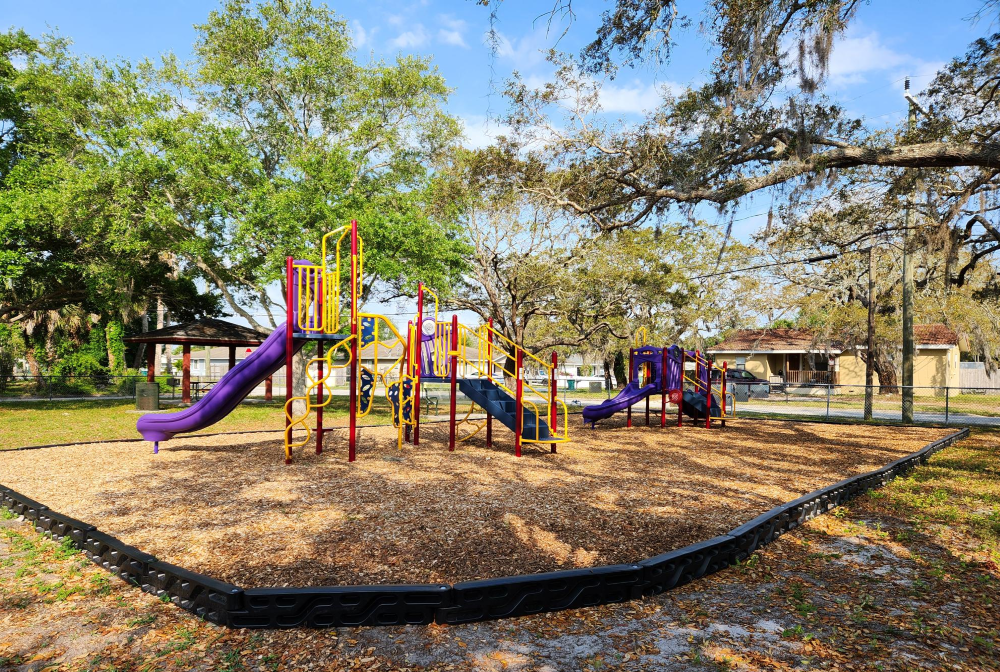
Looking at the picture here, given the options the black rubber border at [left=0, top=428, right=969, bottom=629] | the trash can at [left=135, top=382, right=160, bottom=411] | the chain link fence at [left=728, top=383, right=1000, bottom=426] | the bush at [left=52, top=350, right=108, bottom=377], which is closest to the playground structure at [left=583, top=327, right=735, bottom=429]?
the chain link fence at [left=728, top=383, right=1000, bottom=426]

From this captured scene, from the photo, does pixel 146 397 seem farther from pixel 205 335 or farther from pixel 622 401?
pixel 622 401

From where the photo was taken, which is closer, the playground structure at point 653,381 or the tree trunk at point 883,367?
the playground structure at point 653,381

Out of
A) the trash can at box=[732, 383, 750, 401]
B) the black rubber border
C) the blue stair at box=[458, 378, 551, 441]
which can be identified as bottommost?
the trash can at box=[732, 383, 750, 401]

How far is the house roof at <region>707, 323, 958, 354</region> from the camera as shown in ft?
117

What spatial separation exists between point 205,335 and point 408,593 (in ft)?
66.2

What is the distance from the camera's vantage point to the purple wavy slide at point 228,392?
9164 mm

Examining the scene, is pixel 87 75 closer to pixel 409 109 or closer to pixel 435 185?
pixel 409 109

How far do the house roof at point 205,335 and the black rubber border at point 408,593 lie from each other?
17.8 metres

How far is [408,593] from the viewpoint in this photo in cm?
353

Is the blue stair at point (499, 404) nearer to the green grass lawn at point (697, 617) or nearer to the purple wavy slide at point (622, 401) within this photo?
the purple wavy slide at point (622, 401)

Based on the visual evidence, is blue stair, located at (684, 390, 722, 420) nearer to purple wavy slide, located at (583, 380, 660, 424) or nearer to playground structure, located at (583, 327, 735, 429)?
playground structure, located at (583, 327, 735, 429)

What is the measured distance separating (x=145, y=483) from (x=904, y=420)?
18.4 m

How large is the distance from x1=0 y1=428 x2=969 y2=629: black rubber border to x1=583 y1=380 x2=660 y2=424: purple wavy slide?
33.8 ft

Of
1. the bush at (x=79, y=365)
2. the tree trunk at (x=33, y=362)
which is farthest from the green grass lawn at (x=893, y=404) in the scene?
the tree trunk at (x=33, y=362)
